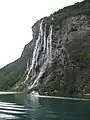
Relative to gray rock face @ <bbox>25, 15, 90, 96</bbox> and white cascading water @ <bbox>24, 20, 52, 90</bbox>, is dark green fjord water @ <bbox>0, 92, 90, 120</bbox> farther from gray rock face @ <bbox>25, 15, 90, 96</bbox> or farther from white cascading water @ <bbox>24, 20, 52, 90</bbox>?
white cascading water @ <bbox>24, 20, 52, 90</bbox>

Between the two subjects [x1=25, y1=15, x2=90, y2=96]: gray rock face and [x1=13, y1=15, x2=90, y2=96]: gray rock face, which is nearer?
[x1=13, y1=15, x2=90, y2=96]: gray rock face

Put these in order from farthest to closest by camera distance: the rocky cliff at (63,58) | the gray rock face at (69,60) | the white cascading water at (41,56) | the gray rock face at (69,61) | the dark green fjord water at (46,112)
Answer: the white cascading water at (41,56) < the rocky cliff at (63,58) < the gray rock face at (69,60) < the gray rock face at (69,61) < the dark green fjord water at (46,112)

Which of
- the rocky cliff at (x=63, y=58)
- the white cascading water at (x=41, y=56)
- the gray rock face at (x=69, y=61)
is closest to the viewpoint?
the gray rock face at (x=69, y=61)

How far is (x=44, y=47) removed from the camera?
16875 centimetres

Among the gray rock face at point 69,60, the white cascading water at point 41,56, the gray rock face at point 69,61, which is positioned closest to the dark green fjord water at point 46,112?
the gray rock face at point 69,61

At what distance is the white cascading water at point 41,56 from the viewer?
6137 inches

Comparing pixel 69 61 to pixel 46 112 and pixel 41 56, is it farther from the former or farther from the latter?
pixel 46 112

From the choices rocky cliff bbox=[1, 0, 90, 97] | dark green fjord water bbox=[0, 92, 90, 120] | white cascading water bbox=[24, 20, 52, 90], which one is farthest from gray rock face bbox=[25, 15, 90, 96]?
dark green fjord water bbox=[0, 92, 90, 120]

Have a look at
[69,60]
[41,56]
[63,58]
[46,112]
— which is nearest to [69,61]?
[69,60]

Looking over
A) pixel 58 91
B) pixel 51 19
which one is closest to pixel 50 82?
pixel 58 91

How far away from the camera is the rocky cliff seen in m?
123

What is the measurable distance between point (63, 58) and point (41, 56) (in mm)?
28282

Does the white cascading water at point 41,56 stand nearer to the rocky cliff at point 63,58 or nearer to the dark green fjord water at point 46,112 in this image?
the rocky cliff at point 63,58

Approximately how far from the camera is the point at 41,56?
16812 centimetres
